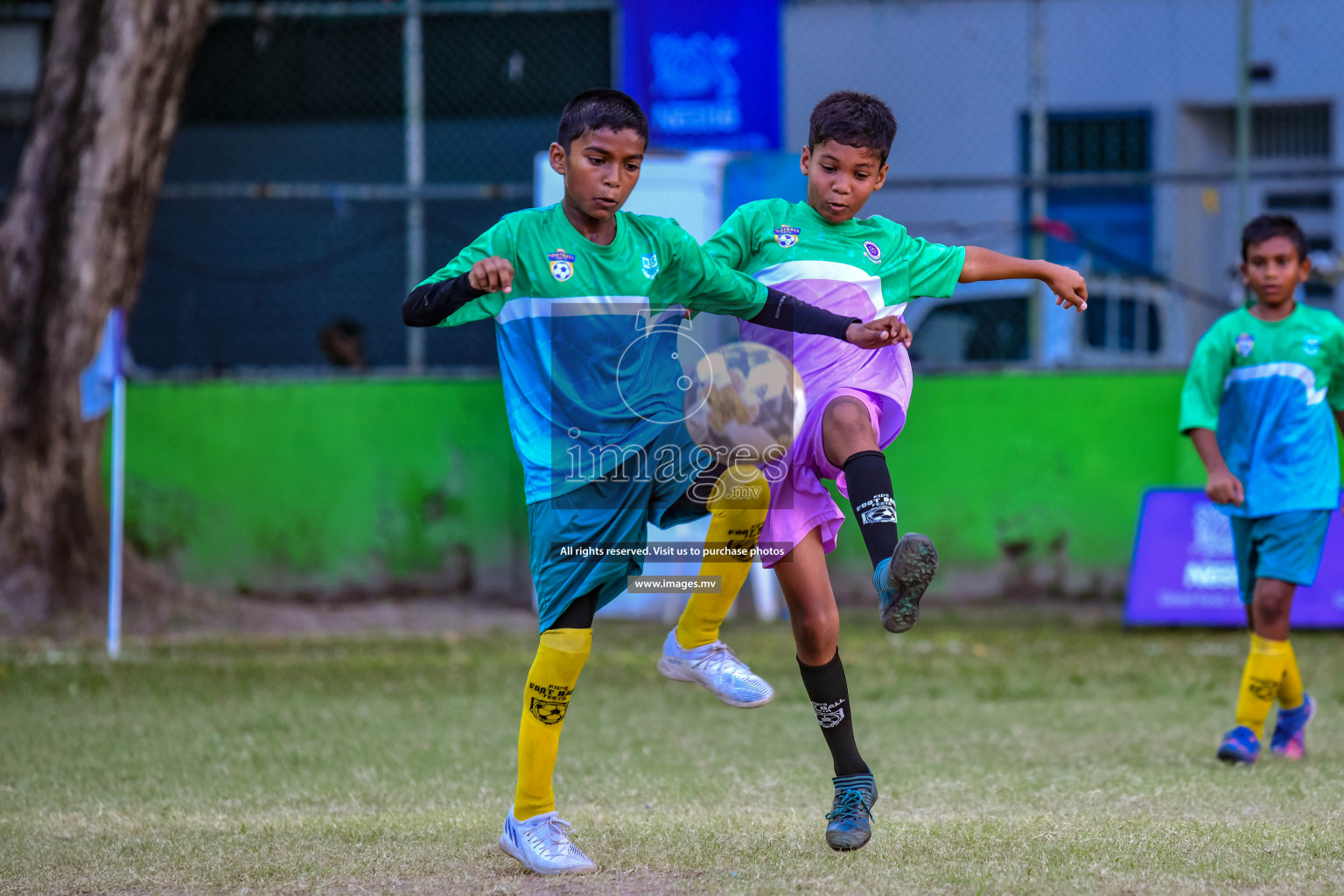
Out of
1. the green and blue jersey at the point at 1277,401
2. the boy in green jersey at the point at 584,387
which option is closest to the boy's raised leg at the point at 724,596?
the boy in green jersey at the point at 584,387

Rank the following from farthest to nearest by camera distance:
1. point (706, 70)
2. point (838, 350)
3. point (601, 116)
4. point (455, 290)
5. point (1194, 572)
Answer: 1. point (706, 70)
2. point (1194, 572)
3. point (838, 350)
4. point (601, 116)
5. point (455, 290)

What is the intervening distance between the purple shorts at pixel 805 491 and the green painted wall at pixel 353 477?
6.30 m

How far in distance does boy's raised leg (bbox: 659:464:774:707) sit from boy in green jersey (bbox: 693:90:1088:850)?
0.05 meters

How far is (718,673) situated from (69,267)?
6.75 meters

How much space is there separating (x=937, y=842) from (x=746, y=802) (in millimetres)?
989

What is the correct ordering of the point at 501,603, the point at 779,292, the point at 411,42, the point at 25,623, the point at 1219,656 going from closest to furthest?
1. the point at 779,292
2. the point at 1219,656
3. the point at 25,623
4. the point at 501,603
5. the point at 411,42

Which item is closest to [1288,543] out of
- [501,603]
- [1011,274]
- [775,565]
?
[1011,274]

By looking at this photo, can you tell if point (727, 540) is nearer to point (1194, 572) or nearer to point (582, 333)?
point (582, 333)

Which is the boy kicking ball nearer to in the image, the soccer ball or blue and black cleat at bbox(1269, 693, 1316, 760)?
blue and black cleat at bbox(1269, 693, 1316, 760)

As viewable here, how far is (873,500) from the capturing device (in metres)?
4.24

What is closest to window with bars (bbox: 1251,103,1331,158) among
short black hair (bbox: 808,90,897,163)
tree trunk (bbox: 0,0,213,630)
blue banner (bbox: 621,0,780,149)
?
blue banner (bbox: 621,0,780,149)

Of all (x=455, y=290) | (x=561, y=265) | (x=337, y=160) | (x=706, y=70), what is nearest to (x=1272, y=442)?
(x=561, y=265)

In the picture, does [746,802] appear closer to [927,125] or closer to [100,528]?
[100,528]

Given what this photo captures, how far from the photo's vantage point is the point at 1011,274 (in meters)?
4.56
